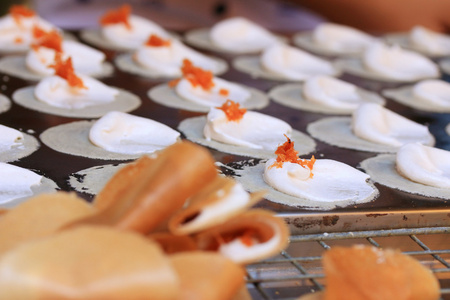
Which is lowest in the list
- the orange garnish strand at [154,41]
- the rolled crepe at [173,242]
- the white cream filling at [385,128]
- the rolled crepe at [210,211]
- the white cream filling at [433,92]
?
the orange garnish strand at [154,41]

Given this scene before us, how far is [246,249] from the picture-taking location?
42.7 inches

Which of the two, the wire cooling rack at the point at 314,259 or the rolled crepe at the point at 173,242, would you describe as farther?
the wire cooling rack at the point at 314,259

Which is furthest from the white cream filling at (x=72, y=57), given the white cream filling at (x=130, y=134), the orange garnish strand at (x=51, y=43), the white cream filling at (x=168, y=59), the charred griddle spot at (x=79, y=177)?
the charred griddle spot at (x=79, y=177)

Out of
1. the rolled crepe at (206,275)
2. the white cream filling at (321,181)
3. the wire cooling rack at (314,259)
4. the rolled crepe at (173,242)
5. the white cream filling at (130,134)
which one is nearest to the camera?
the rolled crepe at (206,275)

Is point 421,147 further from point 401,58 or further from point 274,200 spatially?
point 401,58

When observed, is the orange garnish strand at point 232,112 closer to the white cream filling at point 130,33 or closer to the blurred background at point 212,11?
the white cream filling at point 130,33

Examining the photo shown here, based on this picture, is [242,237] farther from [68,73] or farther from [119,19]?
[119,19]

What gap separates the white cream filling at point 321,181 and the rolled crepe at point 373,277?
543 mm

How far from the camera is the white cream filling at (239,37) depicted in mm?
3314

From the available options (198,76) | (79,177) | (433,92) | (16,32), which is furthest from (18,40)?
(433,92)

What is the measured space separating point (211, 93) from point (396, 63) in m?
1.12

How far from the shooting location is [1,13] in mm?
4102

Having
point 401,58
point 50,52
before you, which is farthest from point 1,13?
point 401,58

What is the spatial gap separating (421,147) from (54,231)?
4.09 ft
